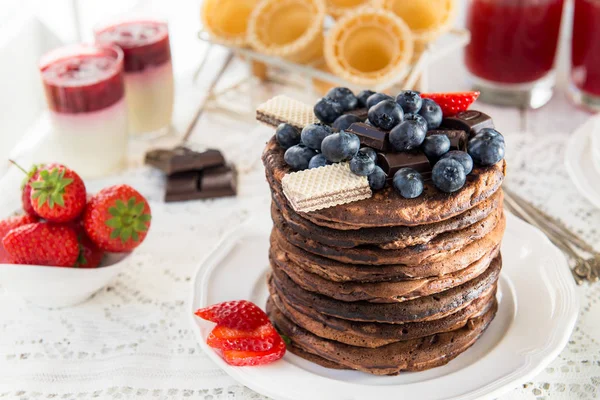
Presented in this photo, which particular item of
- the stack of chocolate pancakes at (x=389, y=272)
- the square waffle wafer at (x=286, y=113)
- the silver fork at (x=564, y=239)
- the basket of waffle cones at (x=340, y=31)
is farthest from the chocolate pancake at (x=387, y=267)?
the basket of waffle cones at (x=340, y=31)

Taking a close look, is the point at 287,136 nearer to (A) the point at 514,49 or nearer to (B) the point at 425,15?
(B) the point at 425,15

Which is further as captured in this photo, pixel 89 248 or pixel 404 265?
pixel 89 248

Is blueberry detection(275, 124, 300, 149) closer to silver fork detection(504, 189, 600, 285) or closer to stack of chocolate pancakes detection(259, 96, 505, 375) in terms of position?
stack of chocolate pancakes detection(259, 96, 505, 375)

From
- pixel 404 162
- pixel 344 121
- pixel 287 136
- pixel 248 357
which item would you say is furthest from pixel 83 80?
pixel 404 162

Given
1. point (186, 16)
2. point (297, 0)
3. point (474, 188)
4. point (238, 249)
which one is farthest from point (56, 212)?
point (186, 16)

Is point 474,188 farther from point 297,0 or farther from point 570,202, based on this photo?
point 297,0

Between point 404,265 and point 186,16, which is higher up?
point 404,265
